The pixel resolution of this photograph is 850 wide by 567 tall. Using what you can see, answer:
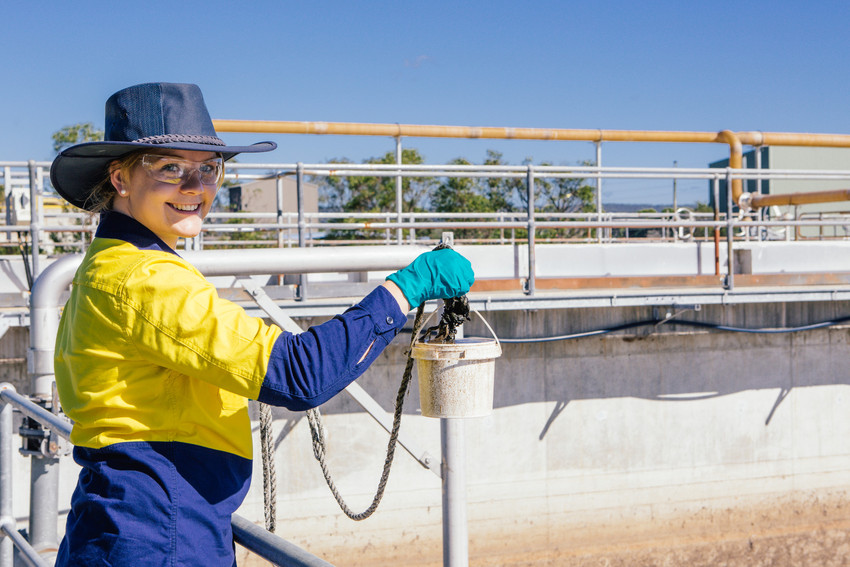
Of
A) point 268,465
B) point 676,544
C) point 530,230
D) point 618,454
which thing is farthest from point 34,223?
point 676,544

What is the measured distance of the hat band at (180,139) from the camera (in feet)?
4.63

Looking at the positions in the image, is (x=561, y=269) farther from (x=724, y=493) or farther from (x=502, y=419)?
(x=724, y=493)

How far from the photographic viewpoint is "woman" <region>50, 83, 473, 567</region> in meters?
1.25

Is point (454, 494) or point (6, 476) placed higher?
point (454, 494)

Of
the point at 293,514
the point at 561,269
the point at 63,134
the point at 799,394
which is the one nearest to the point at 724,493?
the point at 799,394

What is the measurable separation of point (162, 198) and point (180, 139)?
0.11m

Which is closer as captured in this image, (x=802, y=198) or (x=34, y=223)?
(x=34, y=223)

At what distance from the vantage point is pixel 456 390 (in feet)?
6.04

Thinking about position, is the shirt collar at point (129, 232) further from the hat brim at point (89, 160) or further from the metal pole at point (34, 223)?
the metal pole at point (34, 223)

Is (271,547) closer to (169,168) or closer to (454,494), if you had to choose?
(169,168)

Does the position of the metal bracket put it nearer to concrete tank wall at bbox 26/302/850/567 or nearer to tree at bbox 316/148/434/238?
concrete tank wall at bbox 26/302/850/567

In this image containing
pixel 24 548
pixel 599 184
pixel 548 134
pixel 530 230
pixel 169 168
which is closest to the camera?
pixel 169 168

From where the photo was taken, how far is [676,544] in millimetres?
6883

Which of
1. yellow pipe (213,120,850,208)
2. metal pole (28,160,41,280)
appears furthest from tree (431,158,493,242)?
metal pole (28,160,41,280)
